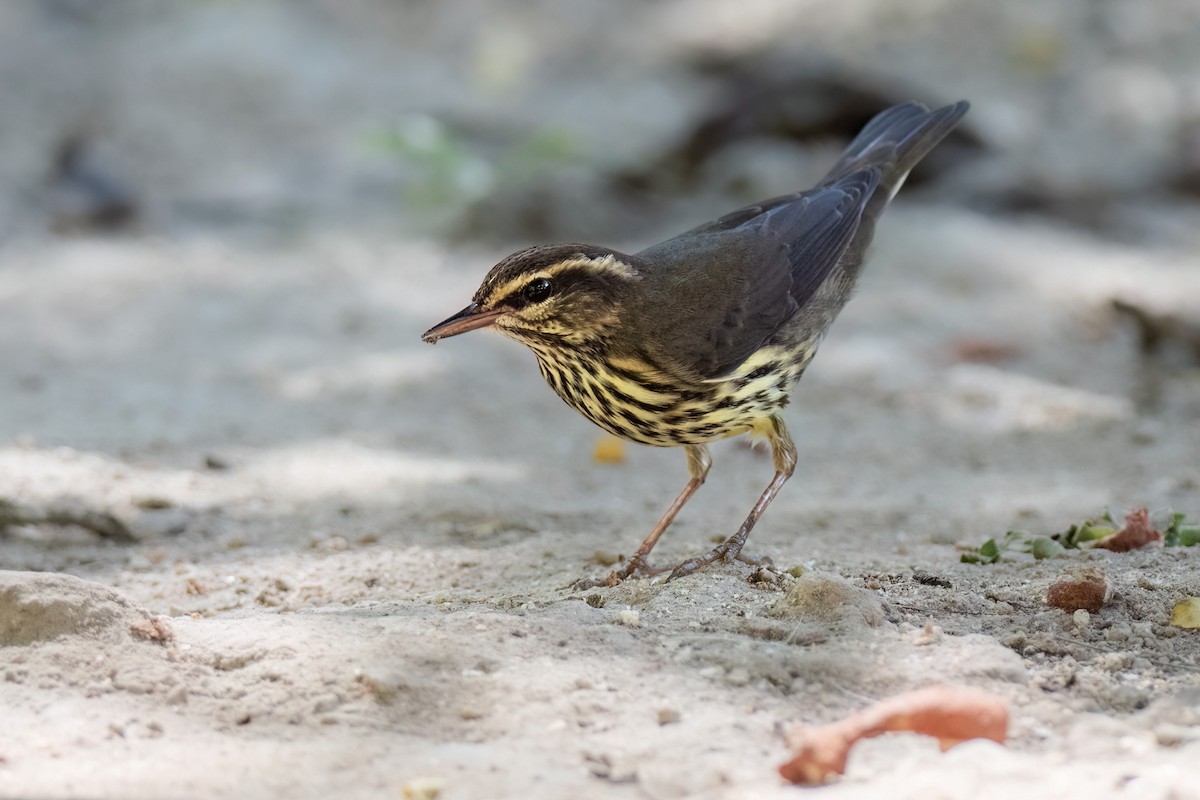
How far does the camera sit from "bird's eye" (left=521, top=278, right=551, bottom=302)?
4.27 metres

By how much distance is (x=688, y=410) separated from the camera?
4398 millimetres

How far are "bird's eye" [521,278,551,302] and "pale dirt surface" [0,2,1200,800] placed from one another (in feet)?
3.10

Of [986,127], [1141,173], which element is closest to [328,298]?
[986,127]

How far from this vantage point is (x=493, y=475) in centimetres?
598

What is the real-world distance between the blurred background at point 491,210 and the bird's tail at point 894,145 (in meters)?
1.33

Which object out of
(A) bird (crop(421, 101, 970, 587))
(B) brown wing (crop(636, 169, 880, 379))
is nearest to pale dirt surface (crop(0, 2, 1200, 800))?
(A) bird (crop(421, 101, 970, 587))

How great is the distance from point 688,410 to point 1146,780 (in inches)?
81.7

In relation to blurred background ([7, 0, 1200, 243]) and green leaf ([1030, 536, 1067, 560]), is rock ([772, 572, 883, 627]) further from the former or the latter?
blurred background ([7, 0, 1200, 243])

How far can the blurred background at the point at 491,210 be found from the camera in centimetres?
658

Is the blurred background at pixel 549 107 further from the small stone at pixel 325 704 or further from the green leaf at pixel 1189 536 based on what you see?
the small stone at pixel 325 704

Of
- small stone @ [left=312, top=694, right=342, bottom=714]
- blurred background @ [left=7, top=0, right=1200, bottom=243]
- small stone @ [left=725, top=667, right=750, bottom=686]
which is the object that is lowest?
small stone @ [left=312, top=694, right=342, bottom=714]

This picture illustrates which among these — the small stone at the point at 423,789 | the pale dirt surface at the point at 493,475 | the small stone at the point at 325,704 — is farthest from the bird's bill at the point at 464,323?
the small stone at the point at 423,789

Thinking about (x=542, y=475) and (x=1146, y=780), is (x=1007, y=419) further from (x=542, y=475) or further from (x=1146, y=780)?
(x=1146, y=780)

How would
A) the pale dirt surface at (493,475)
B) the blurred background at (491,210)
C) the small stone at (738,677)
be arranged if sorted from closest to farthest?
the pale dirt surface at (493,475)
the small stone at (738,677)
the blurred background at (491,210)
